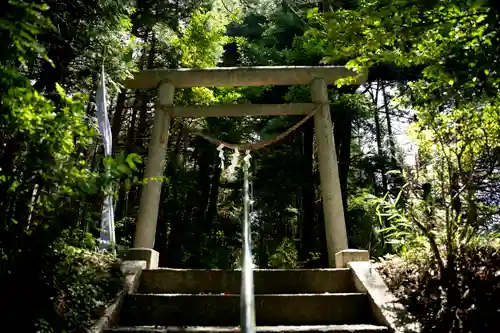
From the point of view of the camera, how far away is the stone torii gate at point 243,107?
4.68m

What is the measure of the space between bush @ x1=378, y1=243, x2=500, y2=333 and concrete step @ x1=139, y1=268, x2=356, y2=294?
764 mm

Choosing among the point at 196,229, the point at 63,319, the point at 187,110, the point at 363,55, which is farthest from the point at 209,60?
the point at 63,319

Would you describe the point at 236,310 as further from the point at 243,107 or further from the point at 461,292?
the point at 243,107

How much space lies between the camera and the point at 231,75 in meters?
5.29

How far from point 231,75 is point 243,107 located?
20.5 inches

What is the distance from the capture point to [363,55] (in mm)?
2670

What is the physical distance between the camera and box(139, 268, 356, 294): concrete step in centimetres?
321

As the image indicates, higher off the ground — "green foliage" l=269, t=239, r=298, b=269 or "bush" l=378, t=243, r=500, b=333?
"green foliage" l=269, t=239, r=298, b=269

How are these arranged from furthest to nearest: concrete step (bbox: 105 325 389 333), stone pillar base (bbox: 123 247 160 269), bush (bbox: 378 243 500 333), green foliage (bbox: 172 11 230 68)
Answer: green foliage (bbox: 172 11 230 68)
stone pillar base (bbox: 123 247 160 269)
concrete step (bbox: 105 325 389 333)
bush (bbox: 378 243 500 333)

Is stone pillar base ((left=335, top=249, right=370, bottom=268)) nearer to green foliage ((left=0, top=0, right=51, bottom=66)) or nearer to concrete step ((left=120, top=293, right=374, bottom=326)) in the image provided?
concrete step ((left=120, top=293, right=374, bottom=326))

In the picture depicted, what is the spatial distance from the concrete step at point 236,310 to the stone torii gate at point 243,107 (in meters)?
1.78

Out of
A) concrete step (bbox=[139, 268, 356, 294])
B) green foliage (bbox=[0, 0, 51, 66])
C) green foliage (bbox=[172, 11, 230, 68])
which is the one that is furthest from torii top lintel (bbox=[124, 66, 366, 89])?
green foliage (bbox=[0, 0, 51, 66])

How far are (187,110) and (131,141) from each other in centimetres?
379

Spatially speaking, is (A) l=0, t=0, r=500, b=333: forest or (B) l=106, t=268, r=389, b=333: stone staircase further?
(B) l=106, t=268, r=389, b=333: stone staircase
